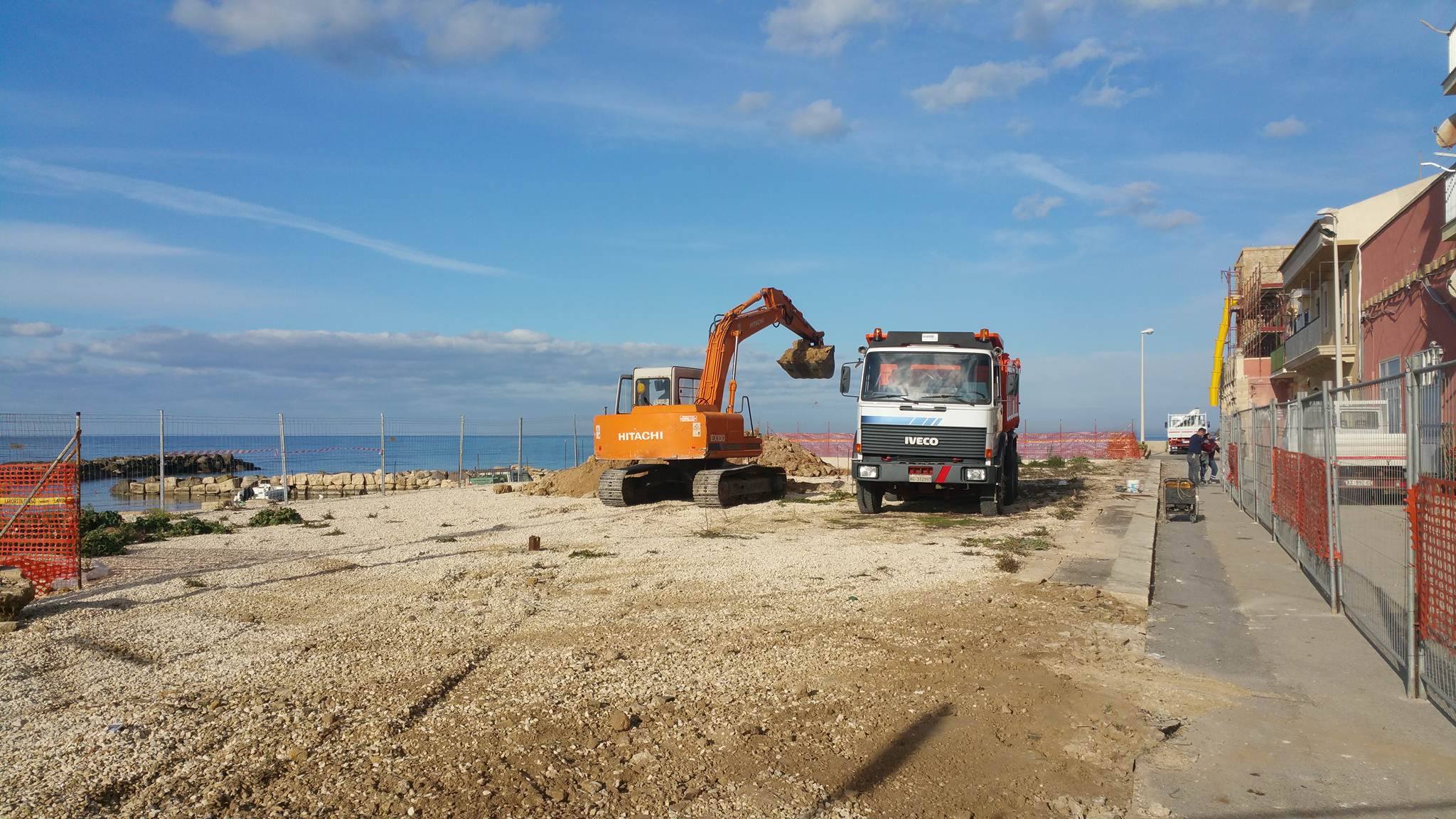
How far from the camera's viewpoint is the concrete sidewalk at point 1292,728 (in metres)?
4.09

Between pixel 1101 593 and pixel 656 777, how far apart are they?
594 cm

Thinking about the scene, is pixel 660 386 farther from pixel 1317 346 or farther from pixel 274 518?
pixel 1317 346

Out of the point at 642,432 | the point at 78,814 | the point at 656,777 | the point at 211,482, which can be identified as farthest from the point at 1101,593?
the point at 211,482

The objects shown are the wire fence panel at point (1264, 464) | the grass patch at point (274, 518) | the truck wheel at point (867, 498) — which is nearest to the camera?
the wire fence panel at point (1264, 464)

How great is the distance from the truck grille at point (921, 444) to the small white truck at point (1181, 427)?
37113 mm

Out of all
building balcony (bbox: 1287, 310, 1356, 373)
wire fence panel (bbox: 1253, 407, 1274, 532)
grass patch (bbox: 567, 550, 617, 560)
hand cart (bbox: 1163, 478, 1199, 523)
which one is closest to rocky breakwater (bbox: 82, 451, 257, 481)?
grass patch (bbox: 567, 550, 617, 560)

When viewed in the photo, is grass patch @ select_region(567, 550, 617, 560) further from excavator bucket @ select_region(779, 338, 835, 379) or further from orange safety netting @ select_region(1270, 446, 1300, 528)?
excavator bucket @ select_region(779, 338, 835, 379)

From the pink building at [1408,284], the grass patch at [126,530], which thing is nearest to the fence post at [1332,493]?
the grass patch at [126,530]

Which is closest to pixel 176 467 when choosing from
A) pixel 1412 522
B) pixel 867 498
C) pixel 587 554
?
pixel 867 498

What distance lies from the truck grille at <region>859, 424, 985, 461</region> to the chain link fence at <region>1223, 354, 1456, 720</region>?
17.5 feet

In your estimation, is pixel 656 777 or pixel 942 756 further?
pixel 942 756

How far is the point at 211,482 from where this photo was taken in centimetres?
3447

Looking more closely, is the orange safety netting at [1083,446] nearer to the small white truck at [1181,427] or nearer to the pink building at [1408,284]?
the small white truck at [1181,427]

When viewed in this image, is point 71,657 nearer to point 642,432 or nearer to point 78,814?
point 78,814
